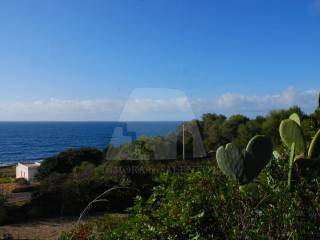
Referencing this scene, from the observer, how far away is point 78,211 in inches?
575

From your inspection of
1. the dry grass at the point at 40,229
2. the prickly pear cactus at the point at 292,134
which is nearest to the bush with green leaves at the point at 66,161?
the dry grass at the point at 40,229

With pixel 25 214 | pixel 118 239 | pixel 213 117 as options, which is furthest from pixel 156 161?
pixel 118 239

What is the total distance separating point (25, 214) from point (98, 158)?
30.1 feet

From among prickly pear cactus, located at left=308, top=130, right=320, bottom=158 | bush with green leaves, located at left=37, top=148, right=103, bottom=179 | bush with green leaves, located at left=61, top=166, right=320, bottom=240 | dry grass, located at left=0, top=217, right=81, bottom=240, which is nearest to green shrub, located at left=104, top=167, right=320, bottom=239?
bush with green leaves, located at left=61, top=166, right=320, bottom=240

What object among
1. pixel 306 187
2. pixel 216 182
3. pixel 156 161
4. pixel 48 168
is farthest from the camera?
pixel 48 168

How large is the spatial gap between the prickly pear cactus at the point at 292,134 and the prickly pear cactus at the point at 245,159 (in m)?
0.15

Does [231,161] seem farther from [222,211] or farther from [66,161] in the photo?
[66,161]

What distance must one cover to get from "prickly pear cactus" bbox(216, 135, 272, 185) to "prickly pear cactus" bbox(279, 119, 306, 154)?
0.50 feet

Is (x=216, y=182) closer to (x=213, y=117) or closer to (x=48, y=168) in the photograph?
(x=48, y=168)

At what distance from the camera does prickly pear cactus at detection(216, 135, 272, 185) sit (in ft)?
9.10

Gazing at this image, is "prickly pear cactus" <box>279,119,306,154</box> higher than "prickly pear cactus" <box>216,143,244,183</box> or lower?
higher

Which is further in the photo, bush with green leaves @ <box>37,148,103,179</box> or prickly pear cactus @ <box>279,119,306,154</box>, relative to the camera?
bush with green leaves @ <box>37,148,103,179</box>

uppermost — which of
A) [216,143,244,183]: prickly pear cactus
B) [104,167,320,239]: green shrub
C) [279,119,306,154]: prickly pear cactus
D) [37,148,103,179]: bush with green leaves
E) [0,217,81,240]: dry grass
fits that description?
[279,119,306,154]: prickly pear cactus

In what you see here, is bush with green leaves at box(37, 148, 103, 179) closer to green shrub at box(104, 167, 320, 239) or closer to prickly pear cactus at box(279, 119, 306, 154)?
prickly pear cactus at box(279, 119, 306, 154)
